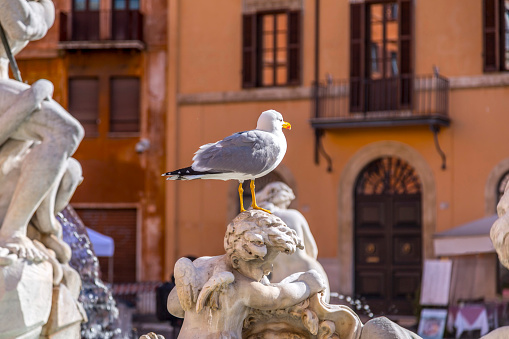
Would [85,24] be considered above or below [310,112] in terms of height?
above

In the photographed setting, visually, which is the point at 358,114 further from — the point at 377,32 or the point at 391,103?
the point at 377,32

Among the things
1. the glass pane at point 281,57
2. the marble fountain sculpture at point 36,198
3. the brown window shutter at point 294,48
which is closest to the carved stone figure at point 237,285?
the marble fountain sculpture at point 36,198

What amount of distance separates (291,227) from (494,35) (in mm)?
18695

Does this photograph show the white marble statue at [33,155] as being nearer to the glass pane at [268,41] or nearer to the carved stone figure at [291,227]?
the carved stone figure at [291,227]

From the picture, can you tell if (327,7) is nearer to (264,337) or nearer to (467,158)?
(467,158)

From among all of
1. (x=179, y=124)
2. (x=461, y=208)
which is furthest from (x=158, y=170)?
(x=461, y=208)

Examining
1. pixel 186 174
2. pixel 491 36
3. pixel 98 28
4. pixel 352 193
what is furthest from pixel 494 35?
pixel 186 174

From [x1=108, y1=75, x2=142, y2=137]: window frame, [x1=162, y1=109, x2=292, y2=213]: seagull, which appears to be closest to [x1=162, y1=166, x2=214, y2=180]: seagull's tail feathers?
[x1=162, y1=109, x2=292, y2=213]: seagull

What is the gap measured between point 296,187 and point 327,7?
410 cm

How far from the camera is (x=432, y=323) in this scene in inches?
611

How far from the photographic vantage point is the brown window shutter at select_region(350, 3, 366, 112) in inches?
979

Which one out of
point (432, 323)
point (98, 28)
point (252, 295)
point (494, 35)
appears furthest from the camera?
point (98, 28)

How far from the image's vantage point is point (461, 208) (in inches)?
947

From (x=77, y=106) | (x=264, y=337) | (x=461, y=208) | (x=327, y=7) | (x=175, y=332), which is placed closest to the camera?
(x=264, y=337)
